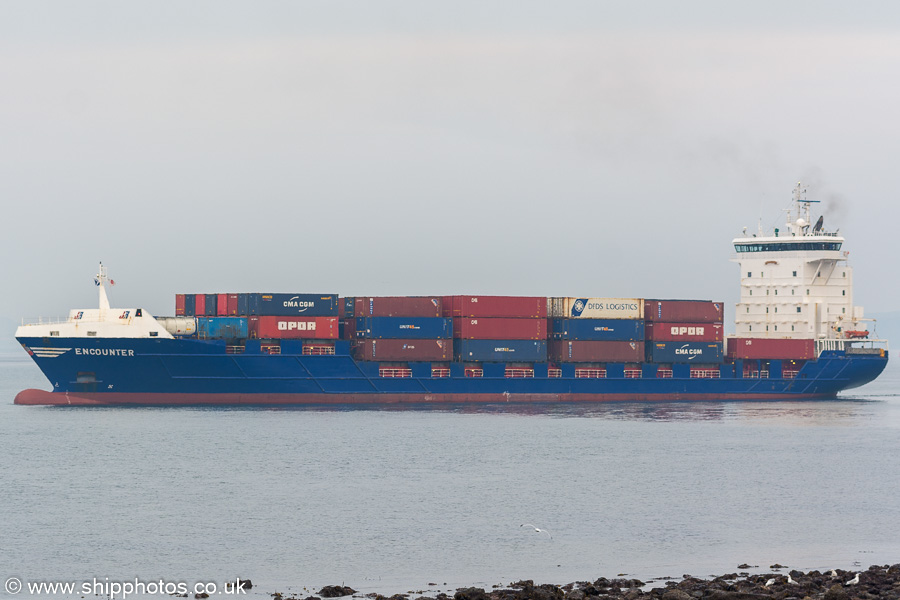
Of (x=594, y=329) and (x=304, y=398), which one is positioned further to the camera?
(x=594, y=329)

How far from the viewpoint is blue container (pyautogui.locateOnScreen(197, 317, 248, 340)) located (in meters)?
57.7

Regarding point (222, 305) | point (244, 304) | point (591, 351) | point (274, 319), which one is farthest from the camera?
point (591, 351)

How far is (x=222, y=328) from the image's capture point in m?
58.1

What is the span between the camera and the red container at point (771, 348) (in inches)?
2672

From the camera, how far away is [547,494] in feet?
114

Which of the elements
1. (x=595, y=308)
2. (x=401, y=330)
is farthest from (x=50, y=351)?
(x=595, y=308)

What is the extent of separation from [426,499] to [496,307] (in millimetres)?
29138

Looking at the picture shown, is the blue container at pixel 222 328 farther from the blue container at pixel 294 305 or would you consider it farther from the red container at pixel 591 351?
the red container at pixel 591 351

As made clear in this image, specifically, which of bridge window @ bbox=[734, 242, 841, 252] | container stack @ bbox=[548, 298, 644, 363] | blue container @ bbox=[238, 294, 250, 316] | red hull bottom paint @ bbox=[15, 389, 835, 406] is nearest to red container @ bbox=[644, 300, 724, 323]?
container stack @ bbox=[548, 298, 644, 363]

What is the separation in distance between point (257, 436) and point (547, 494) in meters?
18.0

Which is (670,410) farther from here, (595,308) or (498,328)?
(498,328)

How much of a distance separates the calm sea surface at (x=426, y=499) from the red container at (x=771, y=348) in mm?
11742

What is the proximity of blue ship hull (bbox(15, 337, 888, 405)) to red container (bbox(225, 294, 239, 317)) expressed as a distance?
2635 mm

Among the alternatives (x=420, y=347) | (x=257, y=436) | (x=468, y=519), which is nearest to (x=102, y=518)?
(x=468, y=519)
